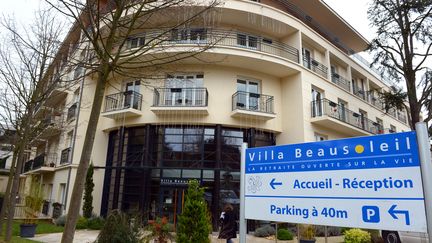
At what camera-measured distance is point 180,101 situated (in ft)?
56.7

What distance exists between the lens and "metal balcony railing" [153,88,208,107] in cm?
1702

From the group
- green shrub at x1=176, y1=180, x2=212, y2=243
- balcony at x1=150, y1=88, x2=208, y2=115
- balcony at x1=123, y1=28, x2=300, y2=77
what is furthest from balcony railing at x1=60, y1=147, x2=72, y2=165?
green shrub at x1=176, y1=180, x2=212, y2=243

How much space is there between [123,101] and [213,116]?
17.6 ft

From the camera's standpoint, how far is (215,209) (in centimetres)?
1582

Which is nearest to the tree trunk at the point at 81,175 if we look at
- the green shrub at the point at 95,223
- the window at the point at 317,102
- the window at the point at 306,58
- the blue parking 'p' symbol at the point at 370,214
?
the blue parking 'p' symbol at the point at 370,214

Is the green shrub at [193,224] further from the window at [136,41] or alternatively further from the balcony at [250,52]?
the balcony at [250,52]

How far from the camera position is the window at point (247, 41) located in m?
18.5

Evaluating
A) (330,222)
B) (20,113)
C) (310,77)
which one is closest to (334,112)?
(310,77)

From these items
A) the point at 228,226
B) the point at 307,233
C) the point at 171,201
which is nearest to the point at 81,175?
the point at 228,226

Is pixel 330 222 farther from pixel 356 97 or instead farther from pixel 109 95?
pixel 356 97

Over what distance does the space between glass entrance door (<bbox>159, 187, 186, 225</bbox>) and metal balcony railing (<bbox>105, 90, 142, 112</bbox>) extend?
4771 mm

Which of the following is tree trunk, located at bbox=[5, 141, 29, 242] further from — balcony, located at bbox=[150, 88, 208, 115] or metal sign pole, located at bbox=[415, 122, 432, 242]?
metal sign pole, located at bbox=[415, 122, 432, 242]

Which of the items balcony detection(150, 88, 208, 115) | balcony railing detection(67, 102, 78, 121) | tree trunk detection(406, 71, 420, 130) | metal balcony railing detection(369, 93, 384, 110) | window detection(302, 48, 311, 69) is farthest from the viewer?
metal balcony railing detection(369, 93, 384, 110)

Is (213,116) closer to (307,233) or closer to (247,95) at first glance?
(247,95)
